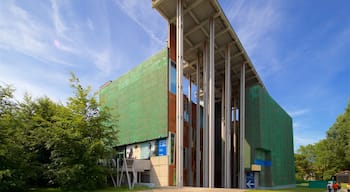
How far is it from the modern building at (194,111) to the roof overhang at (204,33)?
0.09 metres

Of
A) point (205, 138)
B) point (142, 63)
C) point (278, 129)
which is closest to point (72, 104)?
point (142, 63)

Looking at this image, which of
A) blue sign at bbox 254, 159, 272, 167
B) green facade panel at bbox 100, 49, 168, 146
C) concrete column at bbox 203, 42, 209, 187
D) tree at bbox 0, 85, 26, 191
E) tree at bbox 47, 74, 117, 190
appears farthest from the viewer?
blue sign at bbox 254, 159, 272, 167

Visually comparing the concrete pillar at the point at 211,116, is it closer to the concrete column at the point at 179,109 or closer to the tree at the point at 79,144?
the concrete column at the point at 179,109

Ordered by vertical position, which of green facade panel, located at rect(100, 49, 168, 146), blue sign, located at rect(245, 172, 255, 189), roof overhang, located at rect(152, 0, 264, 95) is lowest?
blue sign, located at rect(245, 172, 255, 189)

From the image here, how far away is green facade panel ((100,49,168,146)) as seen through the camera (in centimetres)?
2503

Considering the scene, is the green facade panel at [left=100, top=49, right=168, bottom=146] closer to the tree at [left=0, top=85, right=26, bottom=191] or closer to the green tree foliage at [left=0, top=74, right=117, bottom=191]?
the green tree foliage at [left=0, top=74, right=117, bottom=191]

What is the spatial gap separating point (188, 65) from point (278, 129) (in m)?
16.0

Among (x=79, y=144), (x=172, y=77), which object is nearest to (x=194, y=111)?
(x=172, y=77)

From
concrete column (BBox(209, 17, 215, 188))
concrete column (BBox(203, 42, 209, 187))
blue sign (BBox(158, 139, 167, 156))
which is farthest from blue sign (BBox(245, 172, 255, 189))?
blue sign (BBox(158, 139, 167, 156))

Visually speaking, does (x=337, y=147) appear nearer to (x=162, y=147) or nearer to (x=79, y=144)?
(x=162, y=147)

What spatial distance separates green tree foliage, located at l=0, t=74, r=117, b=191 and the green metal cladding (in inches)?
719

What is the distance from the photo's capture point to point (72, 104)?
22.4 meters

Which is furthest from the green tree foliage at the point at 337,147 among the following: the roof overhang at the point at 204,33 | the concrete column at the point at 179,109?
the concrete column at the point at 179,109

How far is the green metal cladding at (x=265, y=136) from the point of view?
33.9 meters
